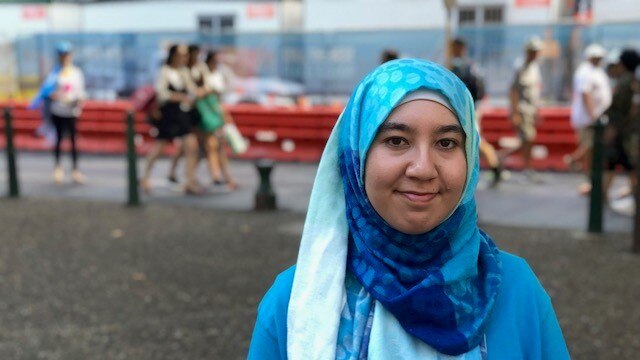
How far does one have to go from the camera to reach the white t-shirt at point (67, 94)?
38.0ft

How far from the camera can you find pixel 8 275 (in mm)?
7133

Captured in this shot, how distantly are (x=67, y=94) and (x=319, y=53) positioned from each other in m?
6.15

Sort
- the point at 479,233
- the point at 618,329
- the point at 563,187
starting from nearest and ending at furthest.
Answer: the point at 479,233 → the point at 618,329 → the point at 563,187

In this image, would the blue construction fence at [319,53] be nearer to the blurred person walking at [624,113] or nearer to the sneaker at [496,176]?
the sneaker at [496,176]

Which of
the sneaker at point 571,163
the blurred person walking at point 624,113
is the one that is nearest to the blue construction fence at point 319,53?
the sneaker at point 571,163

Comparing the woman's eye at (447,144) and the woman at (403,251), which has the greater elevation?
the woman's eye at (447,144)

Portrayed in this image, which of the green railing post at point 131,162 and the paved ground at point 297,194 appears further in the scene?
the green railing post at point 131,162

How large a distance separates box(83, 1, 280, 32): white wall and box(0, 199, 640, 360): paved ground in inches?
476

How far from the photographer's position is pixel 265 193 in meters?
10.0

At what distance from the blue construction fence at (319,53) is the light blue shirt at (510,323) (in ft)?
42.9

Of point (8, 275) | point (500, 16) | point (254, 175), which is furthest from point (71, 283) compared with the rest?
point (500, 16)

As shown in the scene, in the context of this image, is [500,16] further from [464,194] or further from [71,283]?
[464,194]

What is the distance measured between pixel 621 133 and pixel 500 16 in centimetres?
1065

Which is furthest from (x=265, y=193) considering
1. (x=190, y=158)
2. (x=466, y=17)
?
(x=466, y=17)
